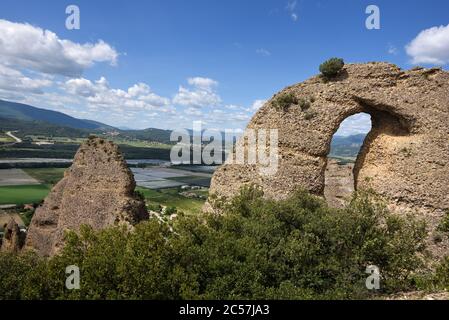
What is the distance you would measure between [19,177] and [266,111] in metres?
140

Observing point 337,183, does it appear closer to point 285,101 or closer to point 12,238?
point 285,101

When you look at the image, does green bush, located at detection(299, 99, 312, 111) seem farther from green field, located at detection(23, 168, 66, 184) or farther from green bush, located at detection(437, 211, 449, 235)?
green field, located at detection(23, 168, 66, 184)

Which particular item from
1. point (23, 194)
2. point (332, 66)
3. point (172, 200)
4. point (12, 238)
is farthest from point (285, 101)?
point (23, 194)

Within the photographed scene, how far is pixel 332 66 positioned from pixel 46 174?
151 m

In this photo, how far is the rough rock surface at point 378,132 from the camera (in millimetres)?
23000

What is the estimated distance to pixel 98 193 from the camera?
2806 cm

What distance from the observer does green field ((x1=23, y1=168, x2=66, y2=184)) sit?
5551 inches

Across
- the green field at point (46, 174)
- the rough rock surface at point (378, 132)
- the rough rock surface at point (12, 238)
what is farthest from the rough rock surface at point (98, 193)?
the green field at point (46, 174)

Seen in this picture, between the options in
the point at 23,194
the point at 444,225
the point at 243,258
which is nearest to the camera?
the point at 243,258

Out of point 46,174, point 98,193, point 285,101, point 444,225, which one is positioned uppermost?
point 285,101

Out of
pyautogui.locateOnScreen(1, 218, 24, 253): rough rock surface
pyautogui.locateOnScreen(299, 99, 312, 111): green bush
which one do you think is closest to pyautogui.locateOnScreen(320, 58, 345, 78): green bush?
pyautogui.locateOnScreen(299, 99, 312, 111): green bush

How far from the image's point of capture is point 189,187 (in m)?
154

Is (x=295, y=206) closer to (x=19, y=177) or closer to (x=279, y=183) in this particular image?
(x=279, y=183)

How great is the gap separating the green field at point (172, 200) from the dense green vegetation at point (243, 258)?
89312mm
